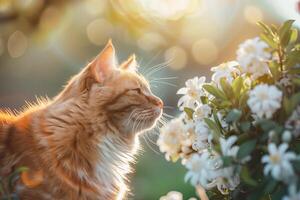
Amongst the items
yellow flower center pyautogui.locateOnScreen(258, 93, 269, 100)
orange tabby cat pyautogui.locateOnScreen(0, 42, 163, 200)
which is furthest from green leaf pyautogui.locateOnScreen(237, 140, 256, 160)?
orange tabby cat pyautogui.locateOnScreen(0, 42, 163, 200)

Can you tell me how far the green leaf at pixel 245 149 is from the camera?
1.24m

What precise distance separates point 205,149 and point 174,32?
5100mm

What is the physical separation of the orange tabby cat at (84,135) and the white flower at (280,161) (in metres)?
0.91

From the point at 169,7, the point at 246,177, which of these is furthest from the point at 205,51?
the point at 246,177

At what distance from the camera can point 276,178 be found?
1173mm

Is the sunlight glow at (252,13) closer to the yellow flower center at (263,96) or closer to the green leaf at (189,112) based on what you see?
the green leaf at (189,112)

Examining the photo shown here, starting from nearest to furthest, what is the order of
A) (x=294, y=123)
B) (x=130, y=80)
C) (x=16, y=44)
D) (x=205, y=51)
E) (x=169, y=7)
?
(x=294, y=123), (x=130, y=80), (x=169, y=7), (x=16, y=44), (x=205, y=51)

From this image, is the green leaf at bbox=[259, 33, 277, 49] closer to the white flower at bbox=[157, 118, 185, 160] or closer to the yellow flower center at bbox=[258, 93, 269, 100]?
the yellow flower center at bbox=[258, 93, 269, 100]

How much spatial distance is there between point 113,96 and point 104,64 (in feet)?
0.45

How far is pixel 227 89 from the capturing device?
4.74 feet

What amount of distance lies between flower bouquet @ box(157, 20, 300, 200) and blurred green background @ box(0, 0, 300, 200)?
3240 millimetres

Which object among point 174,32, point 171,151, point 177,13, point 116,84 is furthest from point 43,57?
point 171,151

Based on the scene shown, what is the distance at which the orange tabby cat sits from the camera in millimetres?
1844

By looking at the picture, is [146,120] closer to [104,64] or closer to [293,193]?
[104,64]
